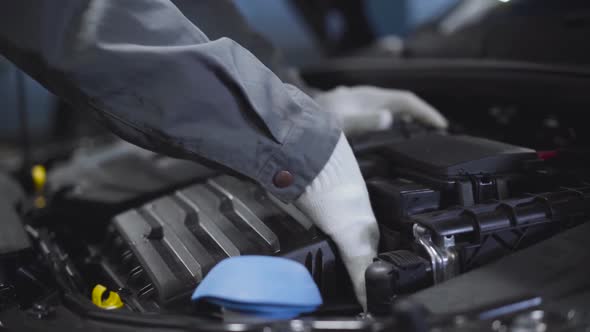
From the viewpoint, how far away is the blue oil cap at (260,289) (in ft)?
1.99

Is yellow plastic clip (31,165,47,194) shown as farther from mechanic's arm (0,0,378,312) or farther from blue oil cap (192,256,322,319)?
blue oil cap (192,256,322,319)

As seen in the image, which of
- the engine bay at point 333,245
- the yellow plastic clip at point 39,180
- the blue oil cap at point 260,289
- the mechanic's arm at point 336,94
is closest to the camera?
the blue oil cap at point 260,289

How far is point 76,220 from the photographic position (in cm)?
124

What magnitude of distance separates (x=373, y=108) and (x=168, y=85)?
0.80m

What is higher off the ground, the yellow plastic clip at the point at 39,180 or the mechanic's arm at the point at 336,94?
the mechanic's arm at the point at 336,94

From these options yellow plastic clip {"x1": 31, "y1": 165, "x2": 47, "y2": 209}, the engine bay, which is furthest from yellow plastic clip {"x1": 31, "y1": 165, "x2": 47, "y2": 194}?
the engine bay

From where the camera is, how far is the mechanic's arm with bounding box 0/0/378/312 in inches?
26.8

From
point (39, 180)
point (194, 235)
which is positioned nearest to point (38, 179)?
point (39, 180)

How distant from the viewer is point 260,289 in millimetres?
608

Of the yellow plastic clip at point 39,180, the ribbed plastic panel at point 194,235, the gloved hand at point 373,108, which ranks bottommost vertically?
the yellow plastic clip at point 39,180

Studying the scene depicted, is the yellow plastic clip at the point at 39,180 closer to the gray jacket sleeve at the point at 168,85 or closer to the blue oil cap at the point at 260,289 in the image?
the gray jacket sleeve at the point at 168,85

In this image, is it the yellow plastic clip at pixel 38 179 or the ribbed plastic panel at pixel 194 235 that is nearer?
the ribbed plastic panel at pixel 194 235

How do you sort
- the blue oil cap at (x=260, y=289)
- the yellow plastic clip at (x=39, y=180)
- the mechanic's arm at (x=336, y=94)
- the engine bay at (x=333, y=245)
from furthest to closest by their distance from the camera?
the yellow plastic clip at (x=39, y=180) < the mechanic's arm at (x=336, y=94) < the engine bay at (x=333, y=245) < the blue oil cap at (x=260, y=289)

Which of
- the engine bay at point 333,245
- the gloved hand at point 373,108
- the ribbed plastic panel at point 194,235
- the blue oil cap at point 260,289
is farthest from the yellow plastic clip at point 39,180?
the blue oil cap at point 260,289
